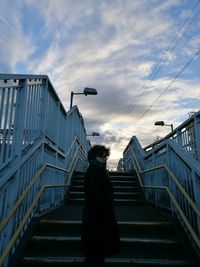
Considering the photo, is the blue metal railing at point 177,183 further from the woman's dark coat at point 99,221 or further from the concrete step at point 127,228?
the woman's dark coat at point 99,221

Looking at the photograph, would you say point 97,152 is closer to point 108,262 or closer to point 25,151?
point 108,262

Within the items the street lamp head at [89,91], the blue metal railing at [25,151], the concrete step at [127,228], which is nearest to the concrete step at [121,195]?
the blue metal railing at [25,151]

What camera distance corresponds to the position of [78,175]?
28.7 ft

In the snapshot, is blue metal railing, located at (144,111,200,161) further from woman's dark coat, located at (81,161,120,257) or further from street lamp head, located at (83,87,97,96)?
street lamp head, located at (83,87,97,96)

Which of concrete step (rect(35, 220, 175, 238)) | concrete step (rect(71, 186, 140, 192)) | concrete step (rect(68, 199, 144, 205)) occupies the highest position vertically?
concrete step (rect(71, 186, 140, 192))

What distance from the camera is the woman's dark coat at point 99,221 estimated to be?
2590 mm

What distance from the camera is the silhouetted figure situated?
8.50 ft

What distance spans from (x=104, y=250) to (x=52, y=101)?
3824 millimetres

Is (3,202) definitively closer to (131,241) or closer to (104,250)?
(104,250)

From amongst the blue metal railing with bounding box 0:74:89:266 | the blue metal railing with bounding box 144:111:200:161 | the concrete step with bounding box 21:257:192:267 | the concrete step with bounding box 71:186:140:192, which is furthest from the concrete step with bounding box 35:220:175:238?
the concrete step with bounding box 71:186:140:192

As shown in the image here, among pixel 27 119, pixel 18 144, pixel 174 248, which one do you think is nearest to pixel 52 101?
pixel 27 119

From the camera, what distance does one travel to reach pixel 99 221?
2.64 metres

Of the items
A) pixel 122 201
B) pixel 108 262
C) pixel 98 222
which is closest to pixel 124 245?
pixel 108 262

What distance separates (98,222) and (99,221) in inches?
0.5
